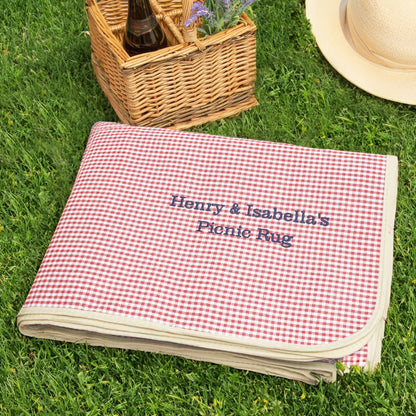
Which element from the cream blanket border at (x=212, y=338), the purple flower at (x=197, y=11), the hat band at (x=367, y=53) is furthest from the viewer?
the hat band at (x=367, y=53)

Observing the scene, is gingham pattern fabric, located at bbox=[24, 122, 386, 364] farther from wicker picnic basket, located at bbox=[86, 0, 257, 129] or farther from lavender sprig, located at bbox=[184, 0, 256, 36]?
lavender sprig, located at bbox=[184, 0, 256, 36]

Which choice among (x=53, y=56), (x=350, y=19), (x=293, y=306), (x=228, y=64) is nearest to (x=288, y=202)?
(x=293, y=306)

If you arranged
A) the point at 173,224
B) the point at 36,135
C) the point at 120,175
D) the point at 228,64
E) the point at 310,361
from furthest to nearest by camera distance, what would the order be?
the point at 36,135, the point at 228,64, the point at 120,175, the point at 173,224, the point at 310,361

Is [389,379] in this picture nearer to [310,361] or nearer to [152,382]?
[310,361]

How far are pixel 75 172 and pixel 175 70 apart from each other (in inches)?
20.4

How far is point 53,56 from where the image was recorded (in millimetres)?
2637

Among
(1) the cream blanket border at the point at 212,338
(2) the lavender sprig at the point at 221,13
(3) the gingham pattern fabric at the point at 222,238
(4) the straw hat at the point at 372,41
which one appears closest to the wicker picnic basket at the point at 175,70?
(2) the lavender sprig at the point at 221,13

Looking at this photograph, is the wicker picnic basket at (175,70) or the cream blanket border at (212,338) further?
the wicker picnic basket at (175,70)

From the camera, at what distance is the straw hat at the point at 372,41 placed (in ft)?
7.11

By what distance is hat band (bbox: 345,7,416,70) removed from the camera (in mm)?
2289

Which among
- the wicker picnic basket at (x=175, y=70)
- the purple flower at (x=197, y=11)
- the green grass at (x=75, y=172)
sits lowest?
the green grass at (x=75, y=172)

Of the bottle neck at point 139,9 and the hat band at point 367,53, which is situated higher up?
the bottle neck at point 139,9

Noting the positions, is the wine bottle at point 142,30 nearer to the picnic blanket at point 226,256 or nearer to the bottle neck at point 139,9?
the bottle neck at point 139,9

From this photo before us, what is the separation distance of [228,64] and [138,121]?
37cm
